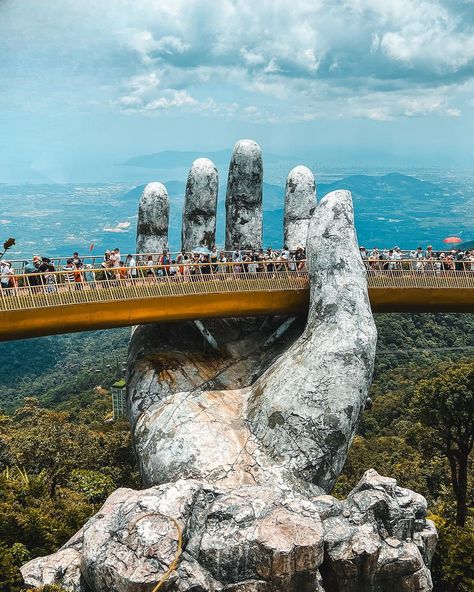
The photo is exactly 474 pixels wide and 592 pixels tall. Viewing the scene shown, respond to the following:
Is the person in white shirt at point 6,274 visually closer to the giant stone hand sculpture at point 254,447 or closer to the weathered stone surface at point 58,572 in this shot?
the giant stone hand sculpture at point 254,447

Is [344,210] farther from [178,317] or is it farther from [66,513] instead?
[66,513]

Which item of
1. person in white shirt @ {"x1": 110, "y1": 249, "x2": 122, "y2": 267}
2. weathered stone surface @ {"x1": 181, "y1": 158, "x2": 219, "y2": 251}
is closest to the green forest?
person in white shirt @ {"x1": 110, "y1": 249, "x2": 122, "y2": 267}

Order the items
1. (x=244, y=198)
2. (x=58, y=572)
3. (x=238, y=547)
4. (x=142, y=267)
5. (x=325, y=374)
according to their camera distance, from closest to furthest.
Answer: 1. (x=238, y=547)
2. (x=58, y=572)
3. (x=325, y=374)
4. (x=142, y=267)
5. (x=244, y=198)

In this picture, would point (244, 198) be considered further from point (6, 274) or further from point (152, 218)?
point (6, 274)

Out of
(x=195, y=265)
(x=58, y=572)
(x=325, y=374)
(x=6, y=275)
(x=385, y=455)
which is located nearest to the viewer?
(x=58, y=572)

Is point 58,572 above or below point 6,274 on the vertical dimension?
below

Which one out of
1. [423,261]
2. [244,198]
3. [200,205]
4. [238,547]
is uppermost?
[244,198]

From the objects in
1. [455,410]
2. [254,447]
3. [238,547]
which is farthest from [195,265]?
[455,410]

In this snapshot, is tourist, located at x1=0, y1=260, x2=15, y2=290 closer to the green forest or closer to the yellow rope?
the green forest

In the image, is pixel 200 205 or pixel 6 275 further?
pixel 200 205
